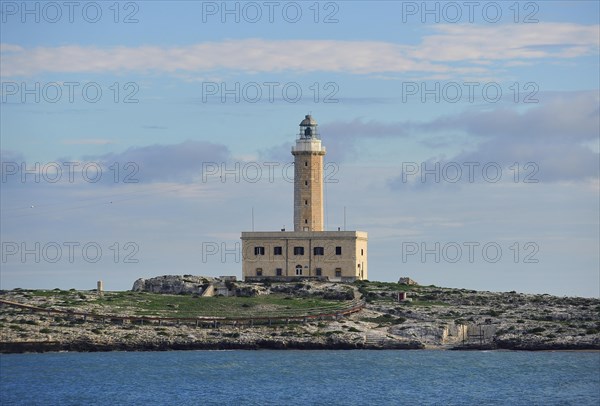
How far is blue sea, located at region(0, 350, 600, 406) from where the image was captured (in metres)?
69.4

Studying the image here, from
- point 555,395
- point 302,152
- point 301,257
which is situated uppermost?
point 302,152

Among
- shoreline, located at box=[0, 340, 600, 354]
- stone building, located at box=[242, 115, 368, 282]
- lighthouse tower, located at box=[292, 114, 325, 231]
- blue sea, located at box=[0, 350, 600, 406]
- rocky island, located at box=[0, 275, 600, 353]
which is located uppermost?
lighthouse tower, located at box=[292, 114, 325, 231]

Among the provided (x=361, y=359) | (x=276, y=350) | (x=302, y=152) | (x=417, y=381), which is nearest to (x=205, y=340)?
(x=276, y=350)

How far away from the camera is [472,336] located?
3654 inches

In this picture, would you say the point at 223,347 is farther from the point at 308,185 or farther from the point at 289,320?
the point at 308,185

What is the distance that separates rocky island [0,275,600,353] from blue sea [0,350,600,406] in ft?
4.80

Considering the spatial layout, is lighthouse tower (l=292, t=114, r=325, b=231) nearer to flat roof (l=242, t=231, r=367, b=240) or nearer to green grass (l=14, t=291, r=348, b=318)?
flat roof (l=242, t=231, r=367, b=240)

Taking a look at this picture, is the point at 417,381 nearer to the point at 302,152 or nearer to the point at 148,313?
the point at 148,313

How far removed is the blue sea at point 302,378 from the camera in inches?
2731

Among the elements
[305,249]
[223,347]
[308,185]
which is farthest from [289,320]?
[308,185]

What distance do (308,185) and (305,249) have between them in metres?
5.77

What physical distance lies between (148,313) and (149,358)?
961 centimetres

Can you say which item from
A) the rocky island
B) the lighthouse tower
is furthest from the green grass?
the lighthouse tower

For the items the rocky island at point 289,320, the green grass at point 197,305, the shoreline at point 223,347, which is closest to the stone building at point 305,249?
the rocky island at point 289,320
